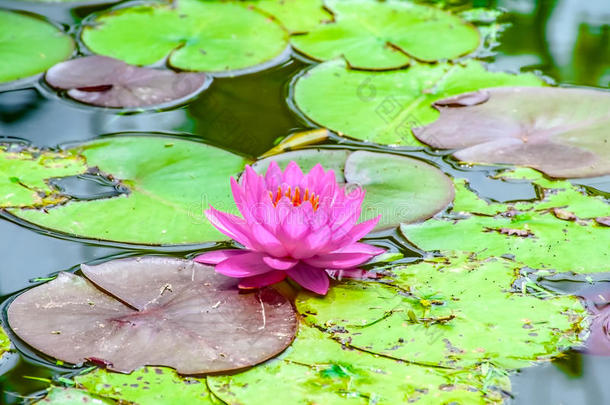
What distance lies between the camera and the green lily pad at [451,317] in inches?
77.0

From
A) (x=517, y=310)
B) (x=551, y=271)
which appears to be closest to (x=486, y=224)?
(x=551, y=271)

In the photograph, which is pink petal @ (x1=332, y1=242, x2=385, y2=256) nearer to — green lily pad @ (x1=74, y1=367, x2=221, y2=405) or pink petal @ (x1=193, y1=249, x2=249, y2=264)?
pink petal @ (x1=193, y1=249, x2=249, y2=264)

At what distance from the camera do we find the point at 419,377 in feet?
6.14

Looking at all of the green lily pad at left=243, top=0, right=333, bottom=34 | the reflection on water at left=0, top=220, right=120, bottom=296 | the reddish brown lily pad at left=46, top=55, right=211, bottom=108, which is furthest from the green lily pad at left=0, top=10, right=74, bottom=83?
the reflection on water at left=0, top=220, right=120, bottom=296

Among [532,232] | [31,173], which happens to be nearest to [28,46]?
[31,173]

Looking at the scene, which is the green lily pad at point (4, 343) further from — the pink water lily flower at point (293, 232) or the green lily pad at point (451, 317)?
the green lily pad at point (451, 317)

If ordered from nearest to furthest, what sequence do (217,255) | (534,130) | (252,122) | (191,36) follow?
(217,255)
(534,130)
(252,122)
(191,36)

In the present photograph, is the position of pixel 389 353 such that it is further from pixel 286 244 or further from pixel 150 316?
pixel 150 316

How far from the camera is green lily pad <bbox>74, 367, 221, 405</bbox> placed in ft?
5.92

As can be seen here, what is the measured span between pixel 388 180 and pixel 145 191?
2.84 ft

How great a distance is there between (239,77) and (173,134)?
0.61m

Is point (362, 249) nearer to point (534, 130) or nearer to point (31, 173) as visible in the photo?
point (534, 130)

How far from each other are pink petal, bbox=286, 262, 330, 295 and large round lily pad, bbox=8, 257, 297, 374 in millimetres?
72

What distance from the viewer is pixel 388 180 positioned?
8.91 feet
